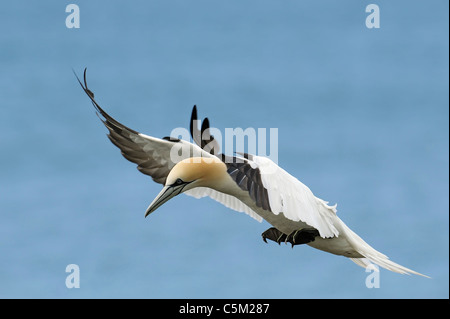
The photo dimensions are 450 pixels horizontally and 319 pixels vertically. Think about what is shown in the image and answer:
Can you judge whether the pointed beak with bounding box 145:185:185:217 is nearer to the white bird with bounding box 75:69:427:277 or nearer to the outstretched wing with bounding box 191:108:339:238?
the white bird with bounding box 75:69:427:277

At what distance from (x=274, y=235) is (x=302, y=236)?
29.4 inches

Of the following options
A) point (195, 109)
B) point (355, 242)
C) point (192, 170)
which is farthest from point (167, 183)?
point (355, 242)

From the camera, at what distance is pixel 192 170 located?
14.2m

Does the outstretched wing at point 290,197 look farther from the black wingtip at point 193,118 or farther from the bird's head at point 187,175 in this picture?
the black wingtip at point 193,118

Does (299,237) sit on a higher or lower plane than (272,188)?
lower

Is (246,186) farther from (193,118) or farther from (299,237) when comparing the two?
(299,237)

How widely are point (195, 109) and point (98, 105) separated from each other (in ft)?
8.25

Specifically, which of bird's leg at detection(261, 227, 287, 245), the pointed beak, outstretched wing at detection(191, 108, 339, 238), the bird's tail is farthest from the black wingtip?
the bird's tail

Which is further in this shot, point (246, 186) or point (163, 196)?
point (163, 196)

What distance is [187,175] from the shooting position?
14.2 metres

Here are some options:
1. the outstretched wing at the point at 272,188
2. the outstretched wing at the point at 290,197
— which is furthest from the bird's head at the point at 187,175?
the outstretched wing at the point at 290,197

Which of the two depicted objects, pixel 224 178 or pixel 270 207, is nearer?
pixel 270 207

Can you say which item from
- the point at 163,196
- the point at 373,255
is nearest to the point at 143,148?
the point at 163,196
